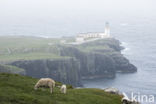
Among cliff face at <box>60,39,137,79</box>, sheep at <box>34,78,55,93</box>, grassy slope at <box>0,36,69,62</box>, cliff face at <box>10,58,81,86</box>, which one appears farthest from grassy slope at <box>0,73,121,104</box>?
cliff face at <box>60,39,137,79</box>

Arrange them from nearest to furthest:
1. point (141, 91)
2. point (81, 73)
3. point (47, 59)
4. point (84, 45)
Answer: point (141, 91), point (47, 59), point (81, 73), point (84, 45)

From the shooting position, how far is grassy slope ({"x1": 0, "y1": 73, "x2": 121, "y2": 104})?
28.7m

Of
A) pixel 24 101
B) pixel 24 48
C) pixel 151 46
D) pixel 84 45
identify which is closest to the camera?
pixel 24 101

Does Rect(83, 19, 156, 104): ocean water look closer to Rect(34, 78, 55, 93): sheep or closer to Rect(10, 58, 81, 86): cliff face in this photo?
Rect(10, 58, 81, 86): cliff face

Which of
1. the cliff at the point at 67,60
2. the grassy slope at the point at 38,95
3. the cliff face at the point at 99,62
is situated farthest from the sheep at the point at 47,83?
the cliff face at the point at 99,62

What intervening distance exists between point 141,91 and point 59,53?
1665 inches

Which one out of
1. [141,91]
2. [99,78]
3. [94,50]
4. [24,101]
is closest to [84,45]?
[94,50]

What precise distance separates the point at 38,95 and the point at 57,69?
3850 inches

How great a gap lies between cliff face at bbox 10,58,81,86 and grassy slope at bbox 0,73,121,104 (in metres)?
89.8

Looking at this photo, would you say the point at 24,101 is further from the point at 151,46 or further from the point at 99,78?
the point at 151,46

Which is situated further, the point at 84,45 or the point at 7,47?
the point at 84,45

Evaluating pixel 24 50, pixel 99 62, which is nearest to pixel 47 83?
pixel 99 62

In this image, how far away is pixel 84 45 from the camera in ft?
541

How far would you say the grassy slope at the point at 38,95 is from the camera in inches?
1129
